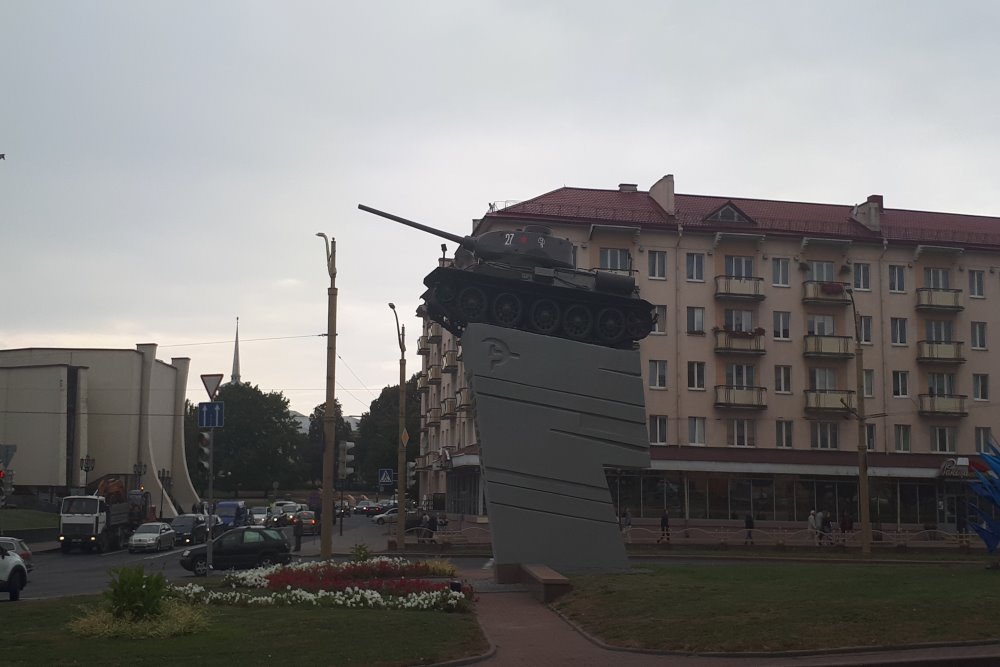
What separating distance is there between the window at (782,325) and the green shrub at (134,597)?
46478 millimetres

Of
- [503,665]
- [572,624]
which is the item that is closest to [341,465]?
[572,624]

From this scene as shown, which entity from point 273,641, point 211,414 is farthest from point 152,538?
point 273,641

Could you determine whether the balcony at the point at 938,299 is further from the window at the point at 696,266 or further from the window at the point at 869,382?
the window at the point at 696,266

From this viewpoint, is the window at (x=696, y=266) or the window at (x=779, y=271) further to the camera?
the window at (x=779, y=271)

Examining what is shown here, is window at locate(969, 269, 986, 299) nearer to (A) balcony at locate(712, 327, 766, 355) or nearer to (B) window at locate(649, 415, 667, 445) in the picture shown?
→ (A) balcony at locate(712, 327, 766, 355)

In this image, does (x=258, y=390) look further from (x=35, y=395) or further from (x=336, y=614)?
(x=336, y=614)

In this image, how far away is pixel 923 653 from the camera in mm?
12062

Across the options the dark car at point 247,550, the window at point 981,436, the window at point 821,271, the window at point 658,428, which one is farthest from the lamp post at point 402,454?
the window at point 981,436

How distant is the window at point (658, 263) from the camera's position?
183ft

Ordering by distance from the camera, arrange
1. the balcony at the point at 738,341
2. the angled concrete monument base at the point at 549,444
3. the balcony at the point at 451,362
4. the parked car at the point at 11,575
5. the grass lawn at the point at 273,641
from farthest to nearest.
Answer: the balcony at the point at 451,362
the balcony at the point at 738,341
the angled concrete monument base at the point at 549,444
the parked car at the point at 11,575
the grass lawn at the point at 273,641

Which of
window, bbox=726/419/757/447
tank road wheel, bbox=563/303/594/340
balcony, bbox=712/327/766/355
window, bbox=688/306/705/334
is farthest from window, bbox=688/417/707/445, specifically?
tank road wheel, bbox=563/303/594/340

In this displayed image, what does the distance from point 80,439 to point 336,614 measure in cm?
5567

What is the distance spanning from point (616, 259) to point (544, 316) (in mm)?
29568

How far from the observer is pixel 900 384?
187 ft
